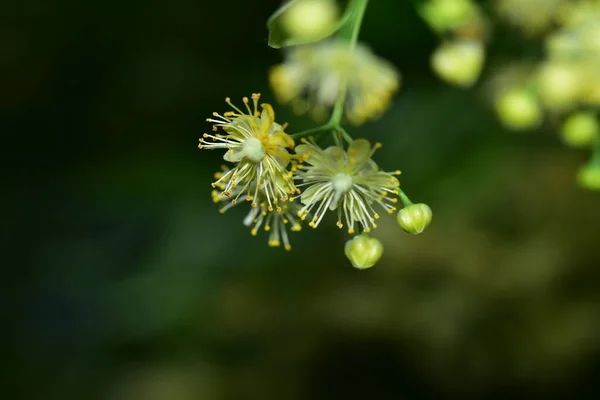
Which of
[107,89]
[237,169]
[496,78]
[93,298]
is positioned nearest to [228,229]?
[93,298]

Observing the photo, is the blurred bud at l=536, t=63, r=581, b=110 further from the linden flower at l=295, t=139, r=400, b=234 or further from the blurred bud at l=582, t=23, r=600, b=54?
the linden flower at l=295, t=139, r=400, b=234

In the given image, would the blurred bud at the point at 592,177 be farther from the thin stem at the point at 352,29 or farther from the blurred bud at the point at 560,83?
the thin stem at the point at 352,29

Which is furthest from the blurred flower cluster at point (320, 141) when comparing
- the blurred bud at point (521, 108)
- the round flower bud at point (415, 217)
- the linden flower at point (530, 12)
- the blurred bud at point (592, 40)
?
the linden flower at point (530, 12)

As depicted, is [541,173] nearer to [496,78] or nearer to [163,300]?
[496,78]

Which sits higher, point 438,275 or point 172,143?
point 172,143

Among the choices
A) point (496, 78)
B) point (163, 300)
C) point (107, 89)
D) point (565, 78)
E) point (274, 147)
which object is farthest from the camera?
point (107, 89)

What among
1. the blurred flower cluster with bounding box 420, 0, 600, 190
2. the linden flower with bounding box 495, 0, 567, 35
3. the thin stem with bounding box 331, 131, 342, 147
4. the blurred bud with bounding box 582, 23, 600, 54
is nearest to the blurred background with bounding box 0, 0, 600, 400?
the linden flower with bounding box 495, 0, 567, 35

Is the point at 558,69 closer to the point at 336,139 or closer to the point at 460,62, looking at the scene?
the point at 460,62

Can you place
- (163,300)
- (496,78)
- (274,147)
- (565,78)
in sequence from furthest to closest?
(163,300), (496,78), (565,78), (274,147)
